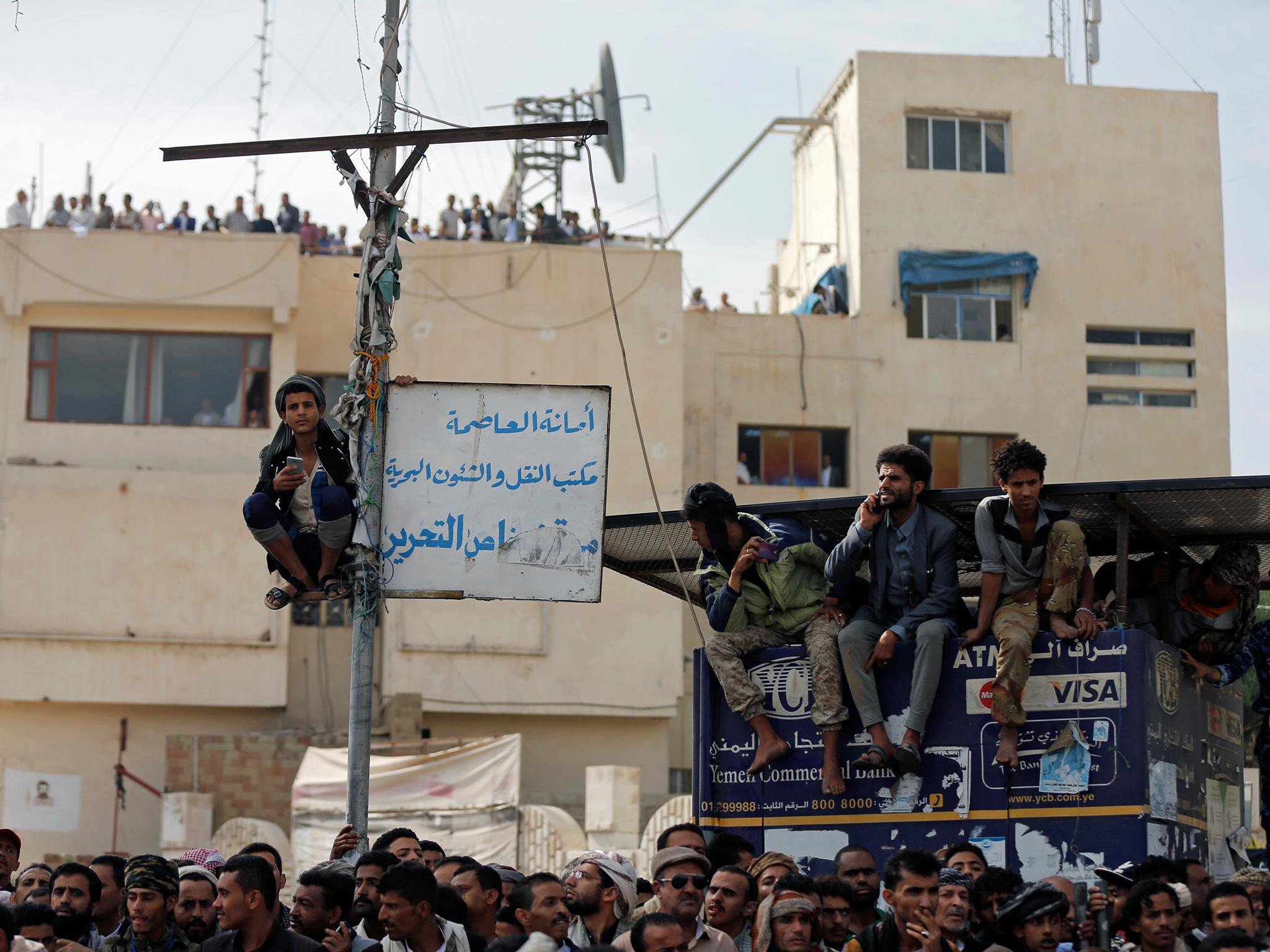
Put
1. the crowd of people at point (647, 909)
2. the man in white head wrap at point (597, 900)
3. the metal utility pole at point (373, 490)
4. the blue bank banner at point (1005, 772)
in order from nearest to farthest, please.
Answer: the crowd of people at point (647, 909) < the man in white head wrap at point (597, 900) < the metal utility pole at point (373, 490) < the blue bank banner at point (1005, 772)

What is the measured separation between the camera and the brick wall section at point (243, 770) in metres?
26.8

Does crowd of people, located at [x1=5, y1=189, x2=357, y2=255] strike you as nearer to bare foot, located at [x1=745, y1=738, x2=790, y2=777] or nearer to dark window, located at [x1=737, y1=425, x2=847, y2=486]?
dark window, located at [x1=737, y1=425, x2=847, y2=486]

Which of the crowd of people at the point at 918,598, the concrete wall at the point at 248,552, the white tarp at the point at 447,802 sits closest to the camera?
the crowd of people at the point at 918,598

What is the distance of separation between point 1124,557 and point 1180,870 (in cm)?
164

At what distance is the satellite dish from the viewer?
29.7 metres

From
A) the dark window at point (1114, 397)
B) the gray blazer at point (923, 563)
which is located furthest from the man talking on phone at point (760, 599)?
the dark window at point (1114, 397)

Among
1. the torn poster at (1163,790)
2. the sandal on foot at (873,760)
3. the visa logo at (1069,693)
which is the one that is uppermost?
the visa logo at (1069,693)

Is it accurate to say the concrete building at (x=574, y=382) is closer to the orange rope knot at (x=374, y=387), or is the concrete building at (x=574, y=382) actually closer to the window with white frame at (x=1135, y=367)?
the window with white frame at (x=1135, y=367)

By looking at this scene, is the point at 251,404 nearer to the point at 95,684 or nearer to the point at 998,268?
the point at 95,684

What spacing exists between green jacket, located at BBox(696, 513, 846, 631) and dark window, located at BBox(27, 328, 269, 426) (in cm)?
2170

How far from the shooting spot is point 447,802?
79.1 ft

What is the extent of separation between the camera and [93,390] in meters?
29.7

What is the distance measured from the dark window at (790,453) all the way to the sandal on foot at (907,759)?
23.9 m

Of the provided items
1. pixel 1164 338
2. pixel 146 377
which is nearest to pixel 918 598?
pixel 146 377
